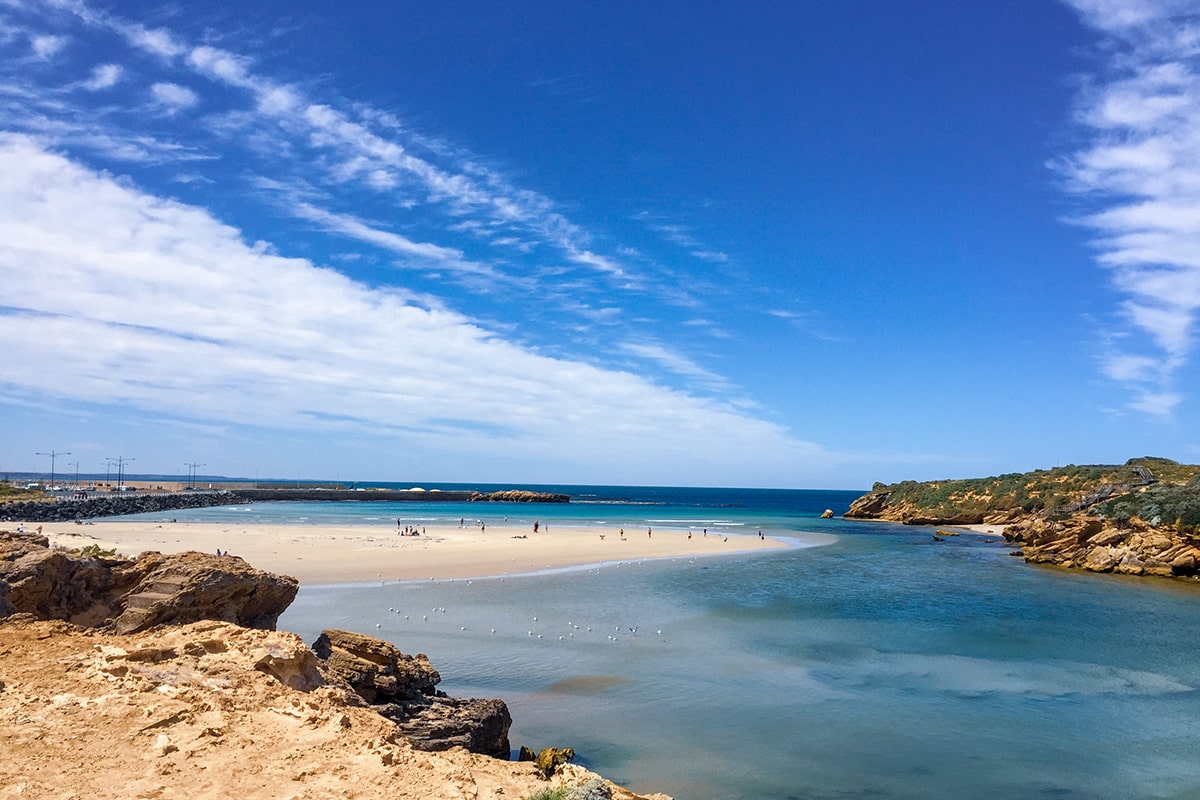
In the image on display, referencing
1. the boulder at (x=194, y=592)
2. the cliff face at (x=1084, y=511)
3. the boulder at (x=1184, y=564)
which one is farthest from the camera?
the cliff face at (x=1084, y=511)

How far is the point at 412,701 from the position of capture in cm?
1148

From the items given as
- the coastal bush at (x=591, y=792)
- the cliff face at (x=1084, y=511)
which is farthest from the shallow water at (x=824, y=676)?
the cliff face at (x=1084, y=511)

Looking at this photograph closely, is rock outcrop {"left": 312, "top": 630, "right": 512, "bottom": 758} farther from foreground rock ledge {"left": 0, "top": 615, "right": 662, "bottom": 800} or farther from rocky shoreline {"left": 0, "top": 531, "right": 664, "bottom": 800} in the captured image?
foreground rock ledge {"left": 0, "top": 615, "right": 662, "bottom": 800}

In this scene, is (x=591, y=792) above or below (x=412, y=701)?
above

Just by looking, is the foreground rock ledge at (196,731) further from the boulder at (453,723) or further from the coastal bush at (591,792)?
the boulder at (453,723)

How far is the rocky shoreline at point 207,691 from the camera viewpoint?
22.7 ft

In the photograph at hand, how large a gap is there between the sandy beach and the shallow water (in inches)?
192

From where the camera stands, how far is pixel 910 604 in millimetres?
29688

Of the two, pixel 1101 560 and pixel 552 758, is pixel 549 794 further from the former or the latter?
pixel 1101 560

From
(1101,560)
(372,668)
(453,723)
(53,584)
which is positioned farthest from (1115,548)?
(53,584)

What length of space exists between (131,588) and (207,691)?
372 centimetres

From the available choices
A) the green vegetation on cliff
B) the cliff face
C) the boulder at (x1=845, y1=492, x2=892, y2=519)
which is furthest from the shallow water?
the boulder at (x1=845, y1=492, x2=892, y2=519)

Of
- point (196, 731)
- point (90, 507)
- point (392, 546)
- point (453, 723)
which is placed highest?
point (196, 731)

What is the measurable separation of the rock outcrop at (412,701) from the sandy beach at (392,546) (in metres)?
20.2
